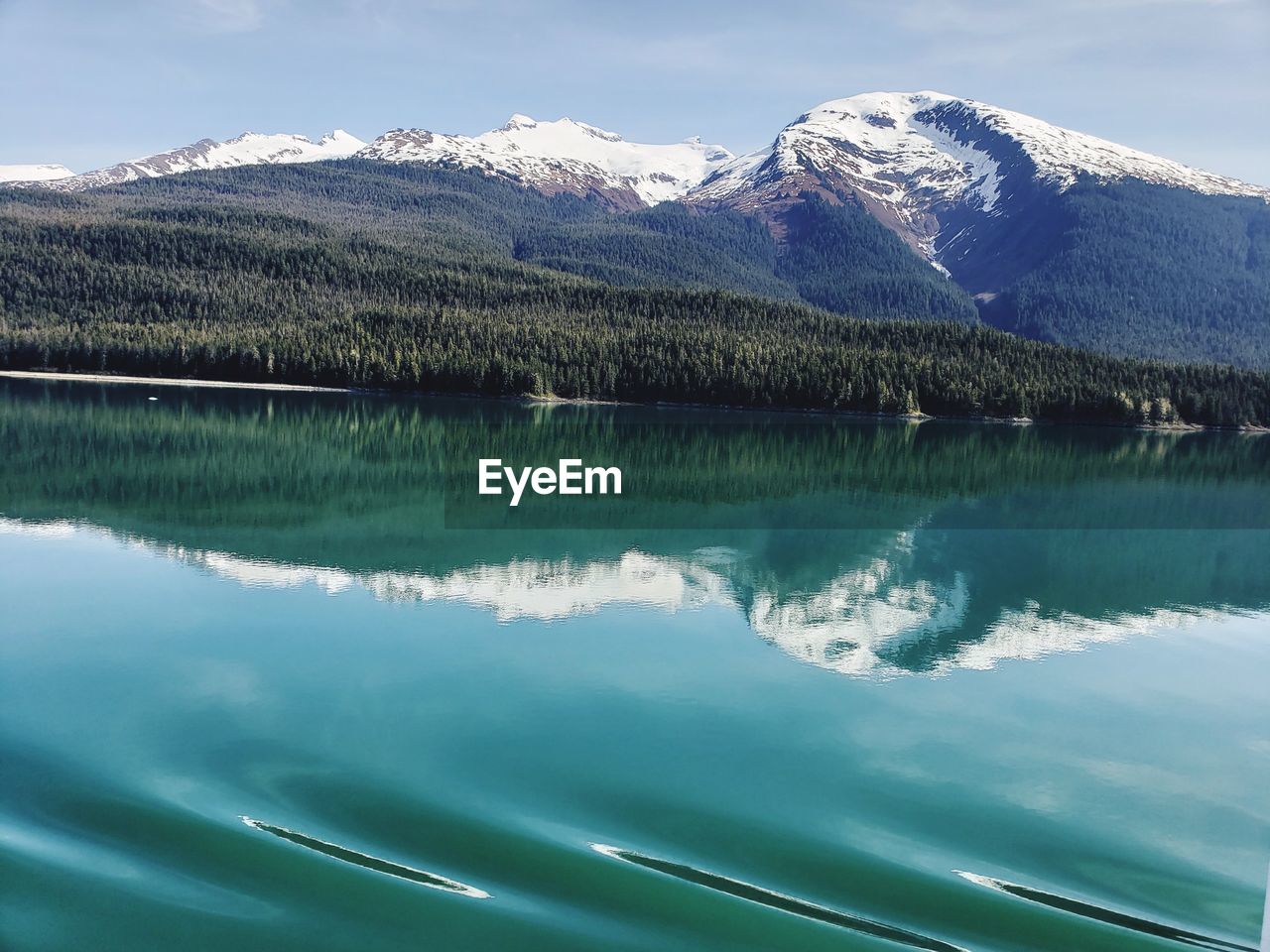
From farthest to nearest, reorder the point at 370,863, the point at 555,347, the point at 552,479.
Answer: the point at 555,347 < the point at 552,479 < the point at 370,863

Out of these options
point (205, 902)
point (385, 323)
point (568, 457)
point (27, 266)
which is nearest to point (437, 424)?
point (568, 457)

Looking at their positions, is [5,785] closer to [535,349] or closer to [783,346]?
[535,349]

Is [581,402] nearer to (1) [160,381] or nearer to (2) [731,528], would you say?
(1) [160,381]

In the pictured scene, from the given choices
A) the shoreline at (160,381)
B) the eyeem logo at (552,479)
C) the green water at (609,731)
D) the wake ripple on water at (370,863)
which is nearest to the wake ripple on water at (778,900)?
the green water at (609,731)

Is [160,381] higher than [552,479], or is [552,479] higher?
[160,381]

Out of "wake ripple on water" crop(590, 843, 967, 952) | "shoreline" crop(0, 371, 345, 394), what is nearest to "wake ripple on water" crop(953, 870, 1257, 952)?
"wake ripple on water" crop(590, 843, 967, 952)

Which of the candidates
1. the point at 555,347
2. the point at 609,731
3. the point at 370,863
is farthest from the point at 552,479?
the point at 555,347

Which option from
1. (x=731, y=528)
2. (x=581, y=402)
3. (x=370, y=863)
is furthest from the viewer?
(x=581, y=402)

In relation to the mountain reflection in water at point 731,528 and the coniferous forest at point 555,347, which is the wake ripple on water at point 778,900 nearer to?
the mountain reflection in water at point 731,528
